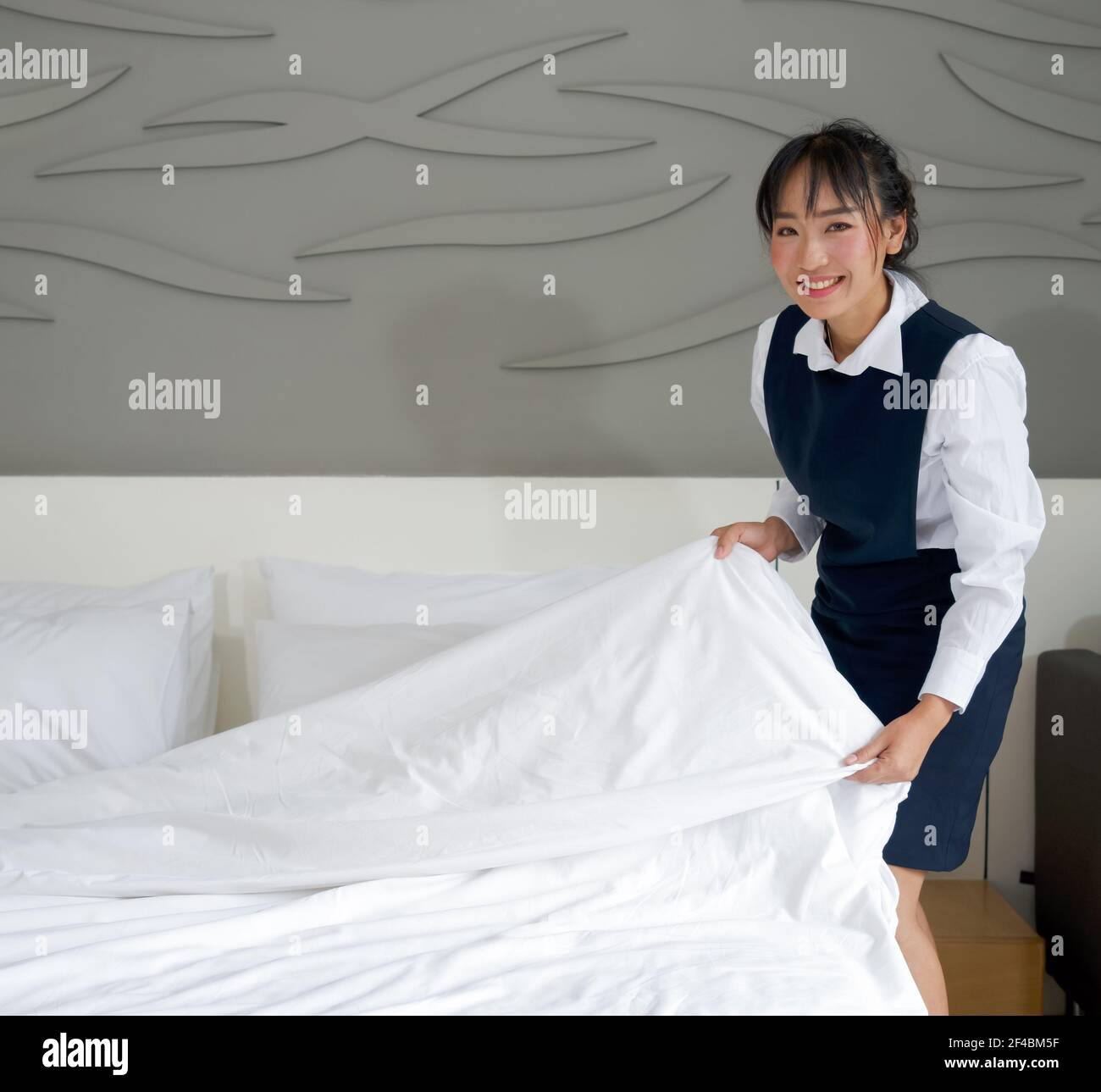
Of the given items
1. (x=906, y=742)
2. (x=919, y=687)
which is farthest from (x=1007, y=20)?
(x=906, y=742)

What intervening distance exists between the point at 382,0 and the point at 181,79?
456 millimetres

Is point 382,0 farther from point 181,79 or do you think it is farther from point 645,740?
point 645,740

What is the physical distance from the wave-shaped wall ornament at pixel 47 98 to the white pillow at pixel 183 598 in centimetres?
99

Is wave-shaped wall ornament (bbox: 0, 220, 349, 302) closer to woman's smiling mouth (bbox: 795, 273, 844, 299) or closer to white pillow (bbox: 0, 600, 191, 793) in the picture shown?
white pillow (bbox: 0, 600, 191, 793)

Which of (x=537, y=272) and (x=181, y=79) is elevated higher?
(x=181, y=79)

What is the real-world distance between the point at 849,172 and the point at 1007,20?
1.15 meters

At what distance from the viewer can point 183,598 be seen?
2043 millimetres

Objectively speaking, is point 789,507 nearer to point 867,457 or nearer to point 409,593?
point 867,457

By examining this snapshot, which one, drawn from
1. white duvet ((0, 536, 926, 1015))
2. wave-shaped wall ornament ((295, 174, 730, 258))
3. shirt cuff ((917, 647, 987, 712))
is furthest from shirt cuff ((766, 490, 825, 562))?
wave-shaped wall ornament ((295, 174, 730, 258))

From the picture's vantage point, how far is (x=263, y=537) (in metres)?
2.17

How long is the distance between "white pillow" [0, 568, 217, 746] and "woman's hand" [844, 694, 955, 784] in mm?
1279

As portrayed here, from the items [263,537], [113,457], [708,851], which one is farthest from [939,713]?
[113,457]

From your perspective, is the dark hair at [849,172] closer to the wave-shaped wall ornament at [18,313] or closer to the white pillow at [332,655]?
the white pillow at [332,655]
